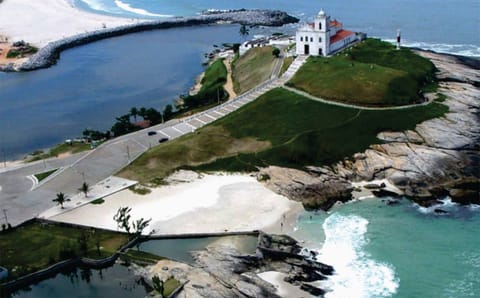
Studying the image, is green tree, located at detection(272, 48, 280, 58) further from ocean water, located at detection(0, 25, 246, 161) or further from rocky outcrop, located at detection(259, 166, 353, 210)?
rocky outcrop, located at detection(259, 166, 353, 210)

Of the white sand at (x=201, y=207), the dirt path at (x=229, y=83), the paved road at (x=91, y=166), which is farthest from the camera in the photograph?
the dirt path at (x=229, y=83)

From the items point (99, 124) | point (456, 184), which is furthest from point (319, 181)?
point (99, 124)

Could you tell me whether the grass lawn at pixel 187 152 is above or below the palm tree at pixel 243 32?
below

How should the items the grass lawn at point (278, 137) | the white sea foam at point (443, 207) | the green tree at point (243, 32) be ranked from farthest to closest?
1. the green tree at point (243, 32)
2. the grass lawn at point (278, 137)
3. the white sea foam at point (443, 207)

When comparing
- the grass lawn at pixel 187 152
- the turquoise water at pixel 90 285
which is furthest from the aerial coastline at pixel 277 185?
the turquoise water at pixel 90 285

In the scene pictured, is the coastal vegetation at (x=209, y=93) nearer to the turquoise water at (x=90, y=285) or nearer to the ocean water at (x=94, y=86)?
the ocean water at (x=94, y=86)

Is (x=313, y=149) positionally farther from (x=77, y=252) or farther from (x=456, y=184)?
(x=77, y=252)

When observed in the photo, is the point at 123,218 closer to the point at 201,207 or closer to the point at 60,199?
the point at 60,199

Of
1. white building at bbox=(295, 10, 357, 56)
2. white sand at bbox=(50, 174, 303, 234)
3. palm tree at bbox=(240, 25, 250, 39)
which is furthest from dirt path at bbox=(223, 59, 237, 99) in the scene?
palm tree at bbox=(240, 25, 250, 39)
